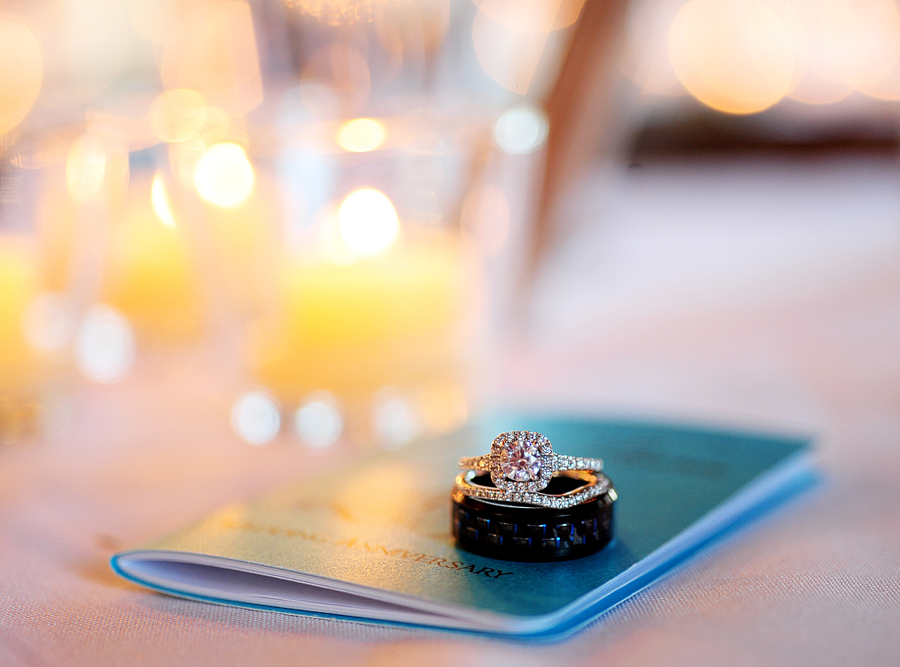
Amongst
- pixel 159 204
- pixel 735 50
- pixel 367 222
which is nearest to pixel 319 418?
pixel 367 222

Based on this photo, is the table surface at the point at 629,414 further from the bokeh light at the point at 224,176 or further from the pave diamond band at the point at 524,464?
the bokeh light at the point at 224,176

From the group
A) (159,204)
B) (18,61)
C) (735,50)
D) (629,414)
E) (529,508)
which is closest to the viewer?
(529,508)

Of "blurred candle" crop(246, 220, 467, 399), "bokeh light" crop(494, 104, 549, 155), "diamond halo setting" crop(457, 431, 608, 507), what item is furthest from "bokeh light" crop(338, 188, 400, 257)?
"diamond halo setting" crop(457, 431, 608, 507)

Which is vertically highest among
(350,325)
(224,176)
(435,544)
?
(224,176)

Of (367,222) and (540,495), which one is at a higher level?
(367,222)

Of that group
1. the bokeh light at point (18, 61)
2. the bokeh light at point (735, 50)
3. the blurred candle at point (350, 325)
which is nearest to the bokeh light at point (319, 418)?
the blurred candle at point (350, 325)

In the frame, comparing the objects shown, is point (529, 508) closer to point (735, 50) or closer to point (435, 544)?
point (435, 544)
